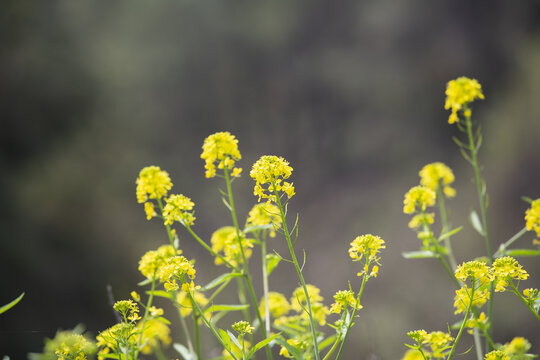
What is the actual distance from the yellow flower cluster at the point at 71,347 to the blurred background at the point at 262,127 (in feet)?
8.00

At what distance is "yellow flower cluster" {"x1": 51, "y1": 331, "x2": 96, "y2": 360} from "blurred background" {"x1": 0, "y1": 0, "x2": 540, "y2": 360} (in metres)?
2.44

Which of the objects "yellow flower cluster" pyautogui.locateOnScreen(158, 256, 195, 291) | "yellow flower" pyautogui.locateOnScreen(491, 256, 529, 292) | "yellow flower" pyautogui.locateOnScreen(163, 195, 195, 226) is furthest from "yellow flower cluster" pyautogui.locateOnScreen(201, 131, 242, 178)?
"yellow flower" pyautogui.locateOnScreen(491, 256, 529, 292)

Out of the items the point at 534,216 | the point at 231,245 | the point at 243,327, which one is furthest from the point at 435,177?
the point at 243,327

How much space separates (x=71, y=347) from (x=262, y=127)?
2.90 metres

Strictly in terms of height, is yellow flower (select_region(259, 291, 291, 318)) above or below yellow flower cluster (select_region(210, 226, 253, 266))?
below

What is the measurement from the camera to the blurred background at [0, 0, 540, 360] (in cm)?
321

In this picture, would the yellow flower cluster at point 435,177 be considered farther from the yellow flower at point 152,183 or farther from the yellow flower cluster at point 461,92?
the yellow flower at point 152,183

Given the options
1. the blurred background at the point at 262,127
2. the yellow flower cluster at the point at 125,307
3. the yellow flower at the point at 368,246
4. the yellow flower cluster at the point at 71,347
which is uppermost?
the blurred background at the point at 262,127

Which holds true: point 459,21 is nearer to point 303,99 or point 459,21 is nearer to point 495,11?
point 495,11

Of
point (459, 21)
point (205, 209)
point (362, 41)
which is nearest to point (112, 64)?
point (205, 209)

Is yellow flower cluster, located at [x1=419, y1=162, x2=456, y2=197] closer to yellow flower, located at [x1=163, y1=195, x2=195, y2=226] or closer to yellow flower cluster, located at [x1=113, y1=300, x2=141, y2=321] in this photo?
yellow flower, located at [x1=163, y1=195, x2=195, y2=226]

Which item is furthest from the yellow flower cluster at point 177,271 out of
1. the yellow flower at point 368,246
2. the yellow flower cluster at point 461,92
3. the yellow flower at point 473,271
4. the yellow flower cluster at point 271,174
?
the yellow flower cluster at point 461,92

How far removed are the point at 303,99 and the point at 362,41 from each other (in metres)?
0.60

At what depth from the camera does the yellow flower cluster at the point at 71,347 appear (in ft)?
2.38
